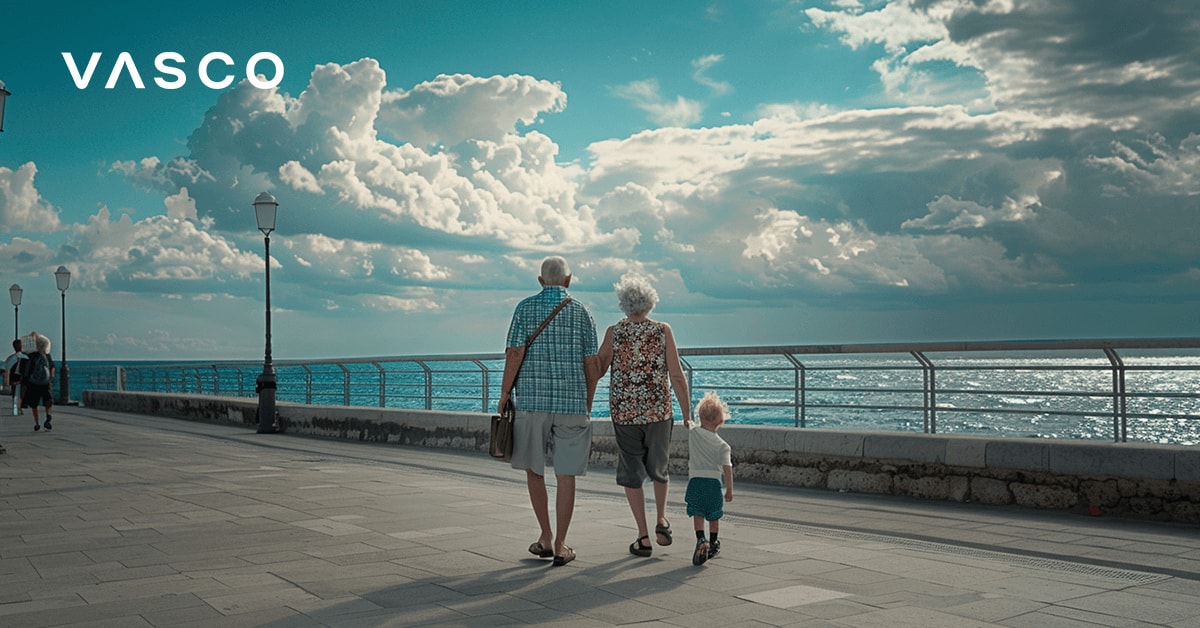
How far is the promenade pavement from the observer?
5270mm

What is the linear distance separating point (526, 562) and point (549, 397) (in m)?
1.01

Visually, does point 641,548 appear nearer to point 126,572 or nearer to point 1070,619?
point 1070,619

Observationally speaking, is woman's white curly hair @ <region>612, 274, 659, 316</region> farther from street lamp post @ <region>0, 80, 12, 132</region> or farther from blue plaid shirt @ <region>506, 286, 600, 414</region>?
street lamp post @ <region>0, 80, 12, 132</region>

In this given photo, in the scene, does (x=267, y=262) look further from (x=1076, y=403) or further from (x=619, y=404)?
(x=1076, y=403)

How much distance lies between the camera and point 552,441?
6.83m

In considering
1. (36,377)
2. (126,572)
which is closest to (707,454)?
(126,572)

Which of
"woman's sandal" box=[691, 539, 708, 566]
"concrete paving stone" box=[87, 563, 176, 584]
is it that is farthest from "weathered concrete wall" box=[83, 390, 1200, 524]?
"concrete paving stone" box=[87, 563, 176, 584]

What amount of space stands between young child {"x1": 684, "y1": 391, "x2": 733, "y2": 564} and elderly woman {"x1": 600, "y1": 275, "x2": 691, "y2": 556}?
28 centimetres

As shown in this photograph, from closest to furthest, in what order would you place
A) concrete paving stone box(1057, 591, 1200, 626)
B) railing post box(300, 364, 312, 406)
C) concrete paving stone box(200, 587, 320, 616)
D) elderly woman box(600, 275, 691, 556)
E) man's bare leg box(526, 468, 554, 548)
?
concrete paving stone box(1057, 591, 1200, 626) < concrete paving stone box(200, 587, 320, 616) < man's bare leg box(526, 468, 554, 548) < elderly woman box(600, 275, 691, 556) < railing post box(300, 364, 312, 406)

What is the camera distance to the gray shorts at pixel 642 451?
23.3 ft

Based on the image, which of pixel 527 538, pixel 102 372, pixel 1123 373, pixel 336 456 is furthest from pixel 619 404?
pixel 102 372

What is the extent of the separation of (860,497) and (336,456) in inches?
306

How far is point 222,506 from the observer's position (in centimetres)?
945

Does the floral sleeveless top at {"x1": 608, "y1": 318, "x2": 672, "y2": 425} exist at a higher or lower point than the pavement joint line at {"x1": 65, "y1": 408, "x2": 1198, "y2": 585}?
higher
